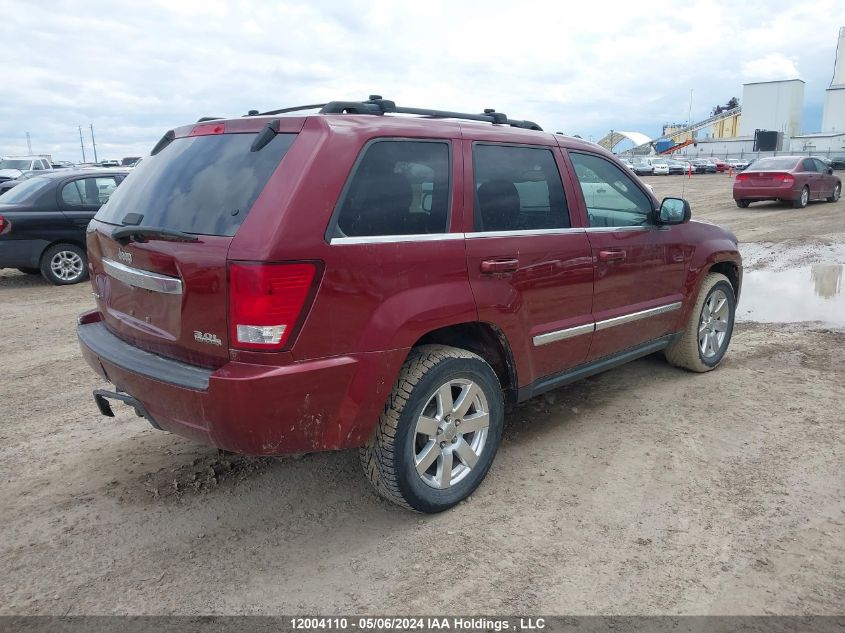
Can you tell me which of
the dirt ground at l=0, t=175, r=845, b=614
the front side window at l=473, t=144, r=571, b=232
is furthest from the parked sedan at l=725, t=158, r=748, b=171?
the front side window at l=473, t=144, r=571, b=232

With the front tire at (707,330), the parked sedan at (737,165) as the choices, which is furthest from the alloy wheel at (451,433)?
the parked sedan at (737,165)

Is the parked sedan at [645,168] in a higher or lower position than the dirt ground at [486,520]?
higher

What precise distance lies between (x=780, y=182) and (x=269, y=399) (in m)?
19.1

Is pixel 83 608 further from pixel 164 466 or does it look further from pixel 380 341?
pixel 380 341

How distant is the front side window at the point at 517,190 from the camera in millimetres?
3461

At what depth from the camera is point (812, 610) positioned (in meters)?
2.61

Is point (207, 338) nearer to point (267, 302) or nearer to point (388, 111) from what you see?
point (267, 302)

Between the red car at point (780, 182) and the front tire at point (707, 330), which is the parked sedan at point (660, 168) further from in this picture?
the front tire at point (707, 330)

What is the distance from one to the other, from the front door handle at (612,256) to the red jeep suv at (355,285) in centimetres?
2

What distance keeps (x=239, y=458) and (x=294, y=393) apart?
145 centimetres

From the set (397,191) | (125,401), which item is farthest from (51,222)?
(397,191)

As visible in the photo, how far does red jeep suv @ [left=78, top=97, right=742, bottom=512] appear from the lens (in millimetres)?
2697

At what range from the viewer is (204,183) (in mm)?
3025

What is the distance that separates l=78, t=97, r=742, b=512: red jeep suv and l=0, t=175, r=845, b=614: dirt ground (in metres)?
0.43
